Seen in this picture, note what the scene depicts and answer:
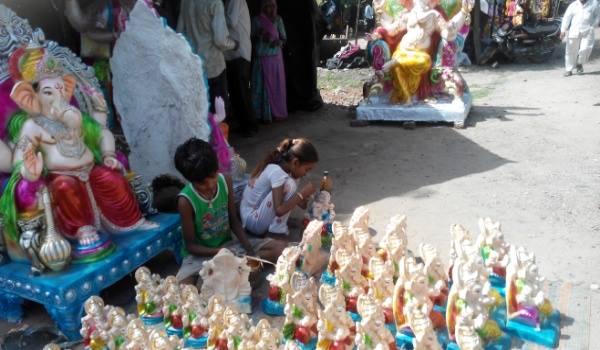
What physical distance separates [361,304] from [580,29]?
953cm

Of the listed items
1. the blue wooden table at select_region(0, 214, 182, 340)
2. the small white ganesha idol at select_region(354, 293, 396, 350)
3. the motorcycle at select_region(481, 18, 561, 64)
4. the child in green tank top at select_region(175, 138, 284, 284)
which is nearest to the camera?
the small white ganesha idol at select_region(354, 293, 396, 350)

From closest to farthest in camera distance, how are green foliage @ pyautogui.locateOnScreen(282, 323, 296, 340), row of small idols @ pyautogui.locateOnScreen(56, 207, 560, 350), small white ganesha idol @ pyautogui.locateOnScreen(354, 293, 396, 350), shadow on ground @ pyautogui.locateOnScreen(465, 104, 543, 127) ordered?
1. small white ganesha idol @ pyautogui.locateOnScreen(354, 293, 396, 350)
2. row of small idols @ pyautogui.locateOnScreen(56, 207, 560, 350)
3. green foliage @ pyautogui.locateOnScreen(282, 323, 296, 340)
4. shadow on ground @ pyautogui.locateOnScreen(465, 104, 543, 127)

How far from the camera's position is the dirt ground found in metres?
3.88

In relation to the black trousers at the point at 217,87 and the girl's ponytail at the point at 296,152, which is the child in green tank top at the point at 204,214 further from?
the black trousers at the point at 217,87

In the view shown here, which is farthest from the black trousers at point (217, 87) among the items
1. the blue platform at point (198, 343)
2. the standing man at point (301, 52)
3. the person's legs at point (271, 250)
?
the blue platform at point (198, 343)

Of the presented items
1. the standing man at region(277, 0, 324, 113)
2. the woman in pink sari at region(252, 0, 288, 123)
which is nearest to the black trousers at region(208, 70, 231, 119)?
the woman in pink sari at region(252, 0, 288, 123)

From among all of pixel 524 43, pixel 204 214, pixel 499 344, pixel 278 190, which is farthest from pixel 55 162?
pixel 524 43

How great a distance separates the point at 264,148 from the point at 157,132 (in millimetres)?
2446

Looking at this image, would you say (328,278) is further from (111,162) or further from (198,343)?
(111,162)

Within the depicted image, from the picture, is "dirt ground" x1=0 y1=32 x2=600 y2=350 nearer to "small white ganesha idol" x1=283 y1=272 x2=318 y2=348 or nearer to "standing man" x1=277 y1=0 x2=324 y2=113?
"standing man" x1=277 y1=0 x2=324 y2=113

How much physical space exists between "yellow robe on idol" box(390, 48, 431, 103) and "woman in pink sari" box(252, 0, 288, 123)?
4.92 feet

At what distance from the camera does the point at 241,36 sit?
660 cm

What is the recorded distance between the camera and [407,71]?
7.34 m

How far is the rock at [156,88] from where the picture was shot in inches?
167
